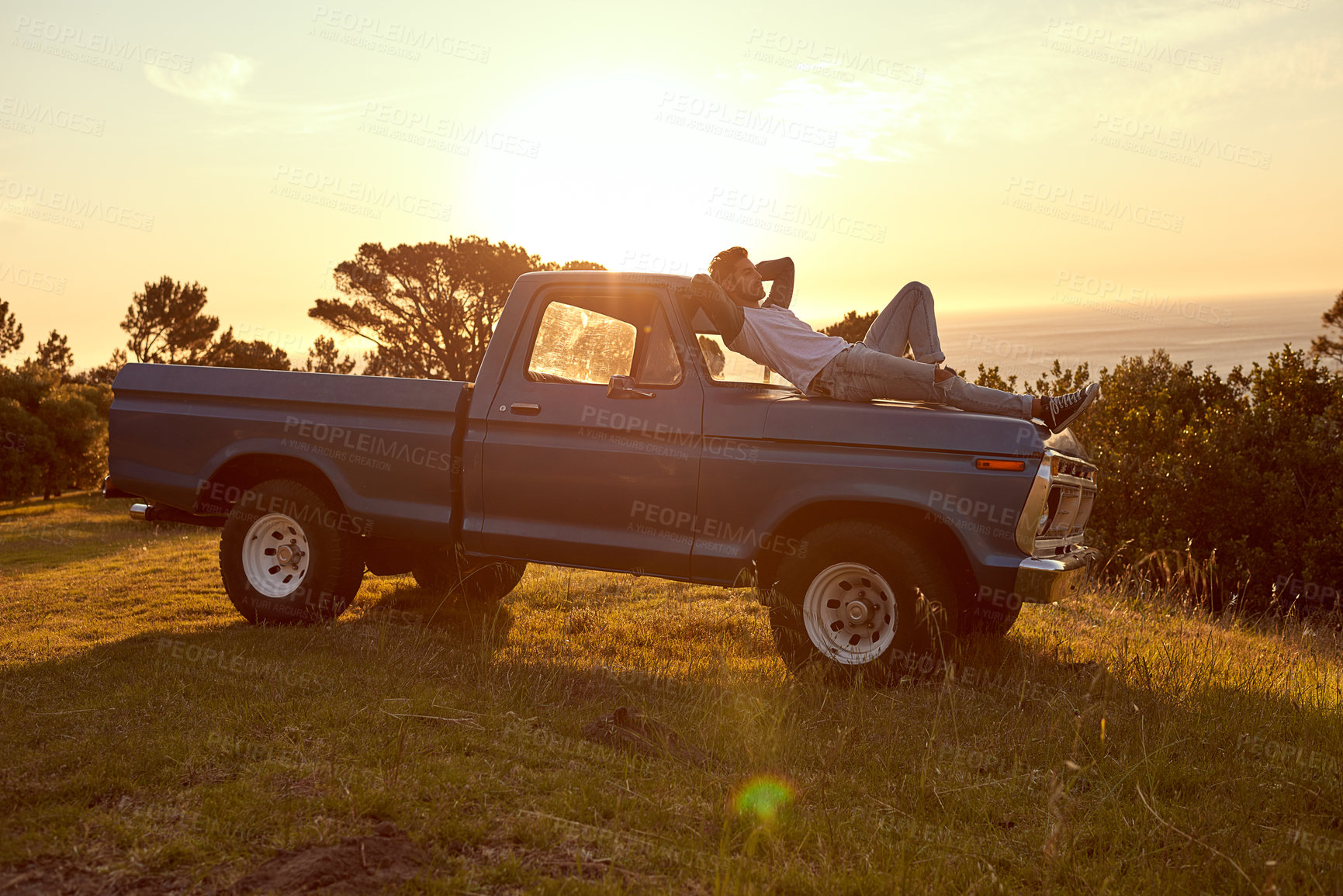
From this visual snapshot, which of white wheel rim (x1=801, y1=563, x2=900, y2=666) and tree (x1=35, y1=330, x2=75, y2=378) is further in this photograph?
tree (x1=35, y1=330, x2=75, y2=378)

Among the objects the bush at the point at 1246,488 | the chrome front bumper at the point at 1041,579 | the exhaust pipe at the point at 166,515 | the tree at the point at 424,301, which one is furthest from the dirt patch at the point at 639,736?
the tree at the point at 424,301

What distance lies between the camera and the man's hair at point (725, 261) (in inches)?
234

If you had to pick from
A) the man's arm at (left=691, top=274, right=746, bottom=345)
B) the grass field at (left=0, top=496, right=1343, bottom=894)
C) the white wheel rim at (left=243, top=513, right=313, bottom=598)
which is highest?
the man's arm at (left=691, top=274, right=746, bottom=345)

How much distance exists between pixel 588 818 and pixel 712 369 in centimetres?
290

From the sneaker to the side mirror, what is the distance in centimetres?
218

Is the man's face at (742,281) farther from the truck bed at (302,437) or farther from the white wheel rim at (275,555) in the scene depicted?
the white wheel rim at (275,555)

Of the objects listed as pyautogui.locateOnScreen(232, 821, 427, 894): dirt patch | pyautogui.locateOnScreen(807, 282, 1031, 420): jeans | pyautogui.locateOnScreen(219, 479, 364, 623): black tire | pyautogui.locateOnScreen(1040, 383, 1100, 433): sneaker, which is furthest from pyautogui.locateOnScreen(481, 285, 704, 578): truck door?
pyautogui.locateOnScreen(232, 821, 427, 894): dirt patch

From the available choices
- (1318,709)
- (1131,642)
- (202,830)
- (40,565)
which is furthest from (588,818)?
(40,565)

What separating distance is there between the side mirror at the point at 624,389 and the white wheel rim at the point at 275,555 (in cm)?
247

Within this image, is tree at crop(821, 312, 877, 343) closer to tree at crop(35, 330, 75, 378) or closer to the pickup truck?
the pickup truck

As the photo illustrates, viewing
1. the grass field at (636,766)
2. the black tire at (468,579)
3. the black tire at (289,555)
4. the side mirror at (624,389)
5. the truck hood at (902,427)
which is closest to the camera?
the grass field at (636,766)

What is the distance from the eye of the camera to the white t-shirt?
18.0 ft

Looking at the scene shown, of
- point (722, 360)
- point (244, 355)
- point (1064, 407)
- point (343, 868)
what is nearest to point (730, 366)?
point (722, 360)

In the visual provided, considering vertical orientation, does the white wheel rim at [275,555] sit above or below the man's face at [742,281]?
below
